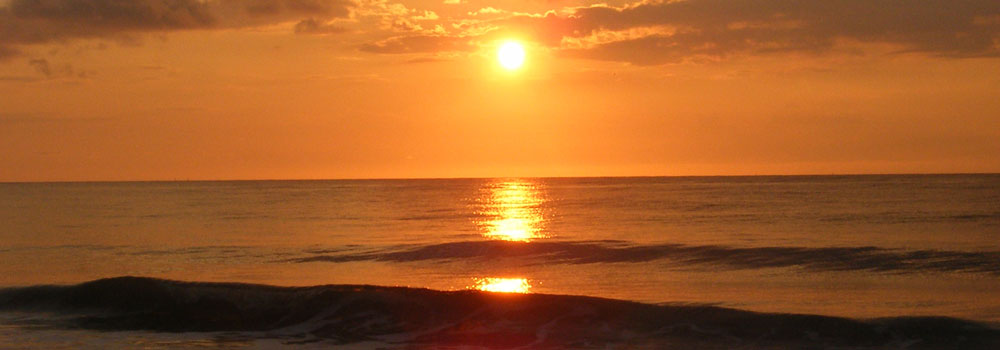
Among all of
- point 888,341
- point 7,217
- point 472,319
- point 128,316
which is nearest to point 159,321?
point 128,316

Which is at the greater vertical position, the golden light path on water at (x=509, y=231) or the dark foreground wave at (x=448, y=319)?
the golden light path on water at (x=509, y=231)

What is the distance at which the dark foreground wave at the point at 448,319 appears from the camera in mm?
17234

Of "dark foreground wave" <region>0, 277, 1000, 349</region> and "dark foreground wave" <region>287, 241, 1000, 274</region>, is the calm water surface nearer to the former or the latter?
"dark foreground wave" <region>287, 241, 1000, 274</region>

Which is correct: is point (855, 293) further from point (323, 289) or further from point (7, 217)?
point (7, 217)

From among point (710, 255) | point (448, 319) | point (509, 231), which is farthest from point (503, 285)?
point (509, 231)

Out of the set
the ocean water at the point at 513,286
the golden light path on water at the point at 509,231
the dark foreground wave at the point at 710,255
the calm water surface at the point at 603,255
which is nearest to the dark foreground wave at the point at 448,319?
the ocean water at the point at 513,286

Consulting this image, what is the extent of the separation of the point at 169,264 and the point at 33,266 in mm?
3985

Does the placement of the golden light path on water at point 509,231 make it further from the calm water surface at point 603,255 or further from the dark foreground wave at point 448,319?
the dark foreground wave at point 448,319

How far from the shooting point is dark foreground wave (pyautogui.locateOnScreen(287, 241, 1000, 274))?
2681cm

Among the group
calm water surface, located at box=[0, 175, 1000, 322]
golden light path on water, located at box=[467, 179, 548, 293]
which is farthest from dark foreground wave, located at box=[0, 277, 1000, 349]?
golden light path on water, located at box=[467, 179, 548, 293]

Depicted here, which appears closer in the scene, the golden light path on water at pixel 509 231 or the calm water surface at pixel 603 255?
the calm water surface at pixel 603 255

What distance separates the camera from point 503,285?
79.3ft

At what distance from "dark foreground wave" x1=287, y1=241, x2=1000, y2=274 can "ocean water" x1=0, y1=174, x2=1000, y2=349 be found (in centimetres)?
11

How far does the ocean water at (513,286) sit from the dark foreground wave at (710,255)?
0.11 metres
